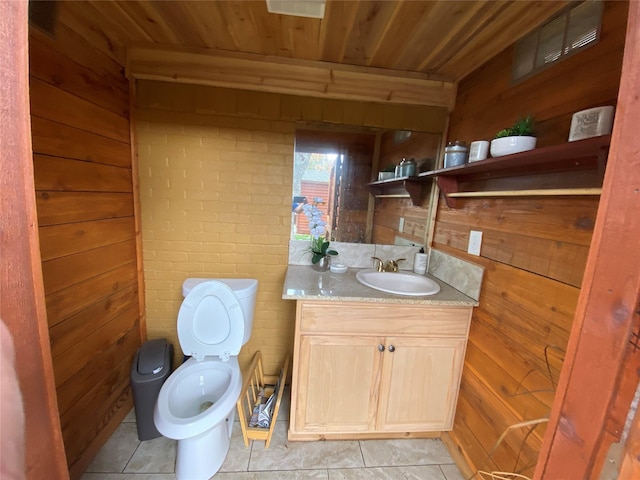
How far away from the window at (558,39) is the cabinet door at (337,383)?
1438mm

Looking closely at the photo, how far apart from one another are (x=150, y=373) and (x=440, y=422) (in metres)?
1.66

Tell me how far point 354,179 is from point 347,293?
32.0 inches

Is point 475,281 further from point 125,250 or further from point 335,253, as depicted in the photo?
point 125,250

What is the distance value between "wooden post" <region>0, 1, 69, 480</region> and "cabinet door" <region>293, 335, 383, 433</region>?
110 centimetres

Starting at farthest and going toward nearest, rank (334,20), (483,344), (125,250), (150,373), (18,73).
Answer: (125,250), (150,373), (483,344), (334,20), (18,73)

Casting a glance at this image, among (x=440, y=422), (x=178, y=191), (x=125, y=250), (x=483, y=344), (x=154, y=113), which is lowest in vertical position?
(x=440, y=422)

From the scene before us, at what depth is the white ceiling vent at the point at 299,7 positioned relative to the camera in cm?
112

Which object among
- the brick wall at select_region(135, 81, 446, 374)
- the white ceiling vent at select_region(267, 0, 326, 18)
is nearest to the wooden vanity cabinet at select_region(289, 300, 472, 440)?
the brick wall at select_region(135, 81, 446, 374)

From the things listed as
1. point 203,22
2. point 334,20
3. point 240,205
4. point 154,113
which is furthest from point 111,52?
point 334,20

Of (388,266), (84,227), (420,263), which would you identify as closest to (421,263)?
(420,263)

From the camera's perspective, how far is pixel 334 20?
1232 mm

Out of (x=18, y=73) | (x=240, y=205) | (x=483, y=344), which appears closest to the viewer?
(x=18, y=73)

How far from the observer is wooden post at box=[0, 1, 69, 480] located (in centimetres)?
35

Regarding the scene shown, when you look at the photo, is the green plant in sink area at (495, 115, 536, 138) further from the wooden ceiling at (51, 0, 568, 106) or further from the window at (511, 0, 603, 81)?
the wooden ceiling at (51, 0, 568, 106)
